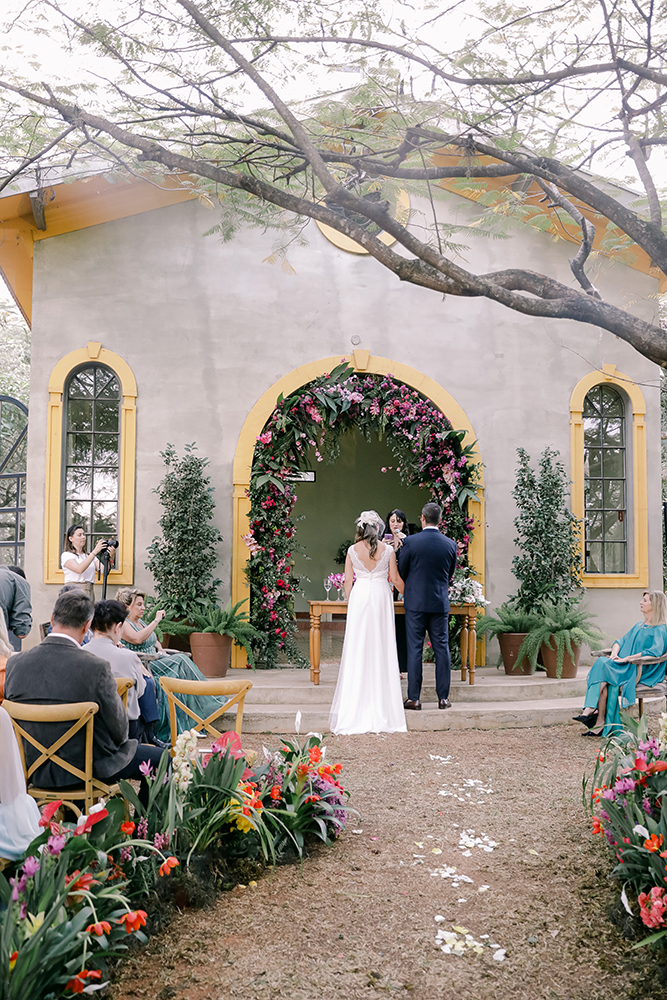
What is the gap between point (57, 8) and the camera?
422 cm

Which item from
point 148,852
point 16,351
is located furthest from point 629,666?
point 16,351

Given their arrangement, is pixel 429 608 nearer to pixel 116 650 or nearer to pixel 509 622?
pixel 509 622

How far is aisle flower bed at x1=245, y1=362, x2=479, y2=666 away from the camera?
30.1 ft

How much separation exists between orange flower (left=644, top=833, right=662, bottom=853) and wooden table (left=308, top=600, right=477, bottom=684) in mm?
4705

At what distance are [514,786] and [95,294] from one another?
22.4ft

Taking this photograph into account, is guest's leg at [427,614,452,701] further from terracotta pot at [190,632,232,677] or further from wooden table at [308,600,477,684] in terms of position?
terracotta pot at [190,632,232,677]

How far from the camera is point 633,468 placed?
10086 mm

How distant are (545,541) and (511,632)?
107 centimetres

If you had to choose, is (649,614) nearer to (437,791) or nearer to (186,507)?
(437,791)

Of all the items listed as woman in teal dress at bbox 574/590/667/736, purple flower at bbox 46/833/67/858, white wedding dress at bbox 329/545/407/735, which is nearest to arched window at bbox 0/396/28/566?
white wedding dress at bbox 329/545/407/735

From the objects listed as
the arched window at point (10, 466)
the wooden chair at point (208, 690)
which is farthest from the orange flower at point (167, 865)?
the arched window at point (10, 466)

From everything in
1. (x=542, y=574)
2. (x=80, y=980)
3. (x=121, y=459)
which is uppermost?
(x=121, y=459)

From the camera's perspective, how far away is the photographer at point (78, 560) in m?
8.14

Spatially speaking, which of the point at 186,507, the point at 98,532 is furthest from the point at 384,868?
the point at 98,532
